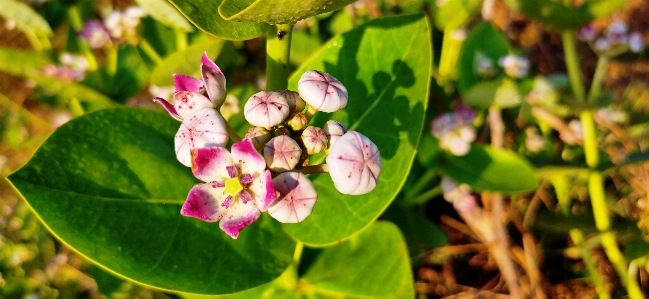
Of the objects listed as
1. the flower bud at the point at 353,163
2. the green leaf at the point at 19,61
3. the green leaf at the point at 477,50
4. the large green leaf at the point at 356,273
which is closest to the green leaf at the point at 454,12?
the green leaf at the point at 477,50

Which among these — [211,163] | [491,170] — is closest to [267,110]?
[211,163]

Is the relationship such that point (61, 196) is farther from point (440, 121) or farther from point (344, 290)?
point (440, 121)

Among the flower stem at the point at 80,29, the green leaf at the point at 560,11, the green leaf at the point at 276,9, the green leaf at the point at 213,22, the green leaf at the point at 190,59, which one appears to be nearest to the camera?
the green leaf at the point at 276,9

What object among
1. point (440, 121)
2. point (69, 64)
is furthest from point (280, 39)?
point (69, 64)

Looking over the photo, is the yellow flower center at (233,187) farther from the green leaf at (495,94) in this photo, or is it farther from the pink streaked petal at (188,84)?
the green leaf at (495,94)

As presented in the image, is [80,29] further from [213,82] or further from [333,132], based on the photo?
[333,132]
